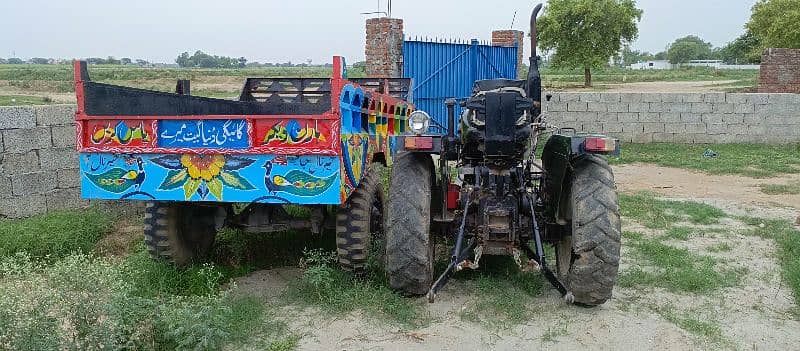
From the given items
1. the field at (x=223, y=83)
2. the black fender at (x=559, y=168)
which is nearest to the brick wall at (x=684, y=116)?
the field at (x=223, y=83)

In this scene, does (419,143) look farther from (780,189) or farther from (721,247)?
(780,189)

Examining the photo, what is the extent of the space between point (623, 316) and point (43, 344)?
11.7 feet

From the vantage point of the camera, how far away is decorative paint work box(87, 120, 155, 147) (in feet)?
15.0

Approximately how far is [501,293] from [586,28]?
28727 millimetres

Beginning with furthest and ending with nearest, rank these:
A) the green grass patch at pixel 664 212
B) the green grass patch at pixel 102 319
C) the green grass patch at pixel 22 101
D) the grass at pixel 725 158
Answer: the green grass patch at pixel 22 101 → the grass at pixel 725 158 → the green grass patch at pixel 664 212 → the green grass patch at pixel 102 319

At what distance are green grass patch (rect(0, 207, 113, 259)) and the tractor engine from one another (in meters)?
3.48

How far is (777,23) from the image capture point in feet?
93.4

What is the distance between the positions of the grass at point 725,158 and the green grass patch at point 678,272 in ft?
17.6

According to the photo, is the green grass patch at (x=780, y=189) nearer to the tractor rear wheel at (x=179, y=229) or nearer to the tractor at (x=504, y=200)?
the tractor at (x=504, y=200)

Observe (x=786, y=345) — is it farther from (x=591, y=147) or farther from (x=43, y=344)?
(x=43, y=344)

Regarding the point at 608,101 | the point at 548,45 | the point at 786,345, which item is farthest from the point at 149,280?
the point at 548,45

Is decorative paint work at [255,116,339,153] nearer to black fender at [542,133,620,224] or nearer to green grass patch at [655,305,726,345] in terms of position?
black fender at [542,133,620,224]

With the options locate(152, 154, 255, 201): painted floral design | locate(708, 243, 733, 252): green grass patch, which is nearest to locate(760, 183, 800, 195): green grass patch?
locate(708, 243, 733, 252): green grass patch

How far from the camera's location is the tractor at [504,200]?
14.8ft
